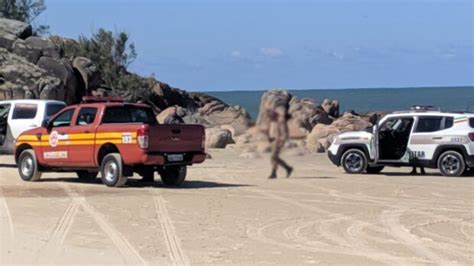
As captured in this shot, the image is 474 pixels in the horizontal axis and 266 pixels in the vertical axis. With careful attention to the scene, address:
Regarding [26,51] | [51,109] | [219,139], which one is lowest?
[219,139]

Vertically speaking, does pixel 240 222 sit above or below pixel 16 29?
below

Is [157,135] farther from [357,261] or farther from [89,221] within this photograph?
[357,261]

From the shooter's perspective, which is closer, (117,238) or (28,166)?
(117,238)

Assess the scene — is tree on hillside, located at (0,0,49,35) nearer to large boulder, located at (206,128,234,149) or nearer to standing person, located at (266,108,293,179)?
large boulder, located at (206,128,234,149)

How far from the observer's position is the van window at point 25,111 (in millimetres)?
25047

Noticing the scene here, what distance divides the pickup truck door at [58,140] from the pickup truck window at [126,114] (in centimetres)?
131

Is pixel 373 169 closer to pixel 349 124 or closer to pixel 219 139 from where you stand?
pixel 219 139

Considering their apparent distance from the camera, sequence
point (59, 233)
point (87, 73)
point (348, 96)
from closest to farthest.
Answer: point (348, 96) < point (59, 233) < point (87, 73)

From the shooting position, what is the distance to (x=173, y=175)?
20406 millimetres

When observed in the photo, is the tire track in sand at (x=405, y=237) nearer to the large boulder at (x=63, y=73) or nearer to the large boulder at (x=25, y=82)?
the large boulder at (x=25, y=82)

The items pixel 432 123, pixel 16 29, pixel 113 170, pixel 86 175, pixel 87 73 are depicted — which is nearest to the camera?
pixel 113 170

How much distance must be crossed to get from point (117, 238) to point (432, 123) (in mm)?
14386

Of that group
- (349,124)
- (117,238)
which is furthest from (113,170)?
(349,124)

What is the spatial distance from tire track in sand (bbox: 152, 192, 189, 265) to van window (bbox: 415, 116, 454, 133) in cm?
1008
